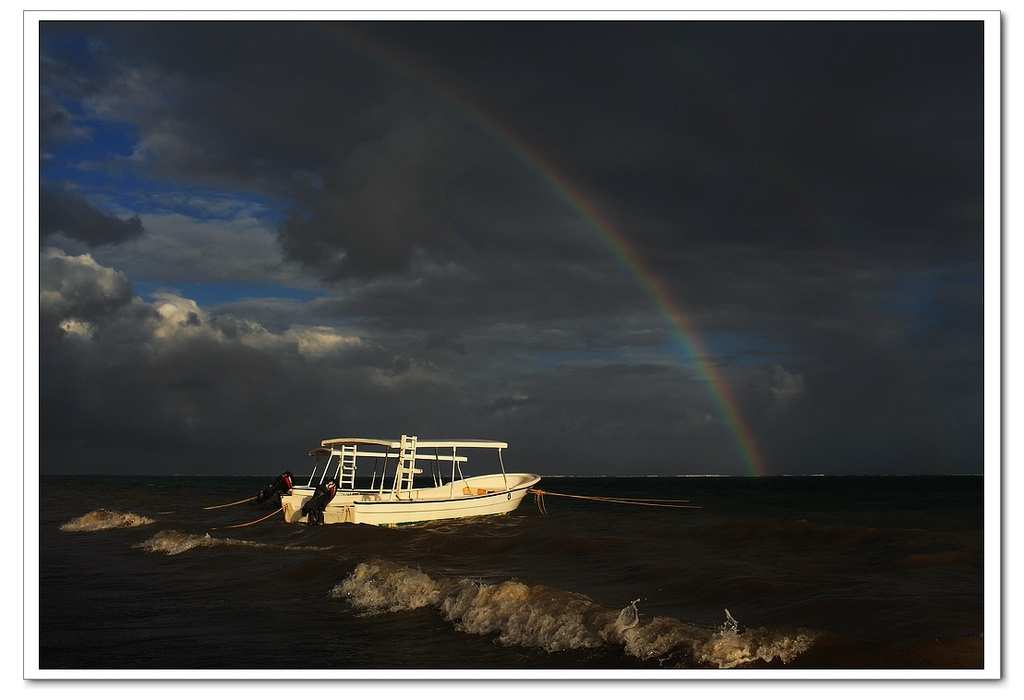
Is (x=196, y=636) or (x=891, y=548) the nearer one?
(x=196, y=636)

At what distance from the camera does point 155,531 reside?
22.8 meters

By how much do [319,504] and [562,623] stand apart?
15.3 meters

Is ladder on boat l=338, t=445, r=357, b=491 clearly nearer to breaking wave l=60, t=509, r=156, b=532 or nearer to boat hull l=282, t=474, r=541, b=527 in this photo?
boat hull l=282, t=474, r=541, b=527

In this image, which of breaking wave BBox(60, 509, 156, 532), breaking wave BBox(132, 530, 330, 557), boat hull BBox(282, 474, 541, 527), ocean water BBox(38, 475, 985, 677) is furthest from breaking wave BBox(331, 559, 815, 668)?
breaking wave BBox(60, 509, 156, 532)

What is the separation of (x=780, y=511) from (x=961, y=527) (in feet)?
35.0

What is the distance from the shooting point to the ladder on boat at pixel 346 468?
84.8ft

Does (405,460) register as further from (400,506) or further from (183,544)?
(183,544)

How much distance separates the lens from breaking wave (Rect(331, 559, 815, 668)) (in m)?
8.71

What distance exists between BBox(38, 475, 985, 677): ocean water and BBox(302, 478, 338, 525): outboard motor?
0.99 metres

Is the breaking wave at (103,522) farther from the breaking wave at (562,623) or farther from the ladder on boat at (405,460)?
the breaking wave at (562,623)

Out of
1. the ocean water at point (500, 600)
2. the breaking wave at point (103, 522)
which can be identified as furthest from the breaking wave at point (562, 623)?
the breaking wave at point (103, 522)
